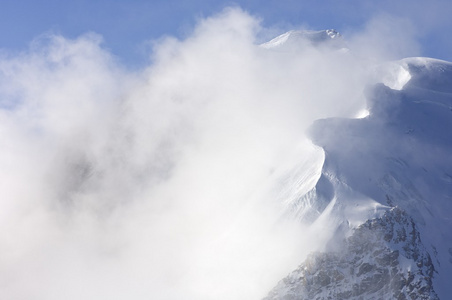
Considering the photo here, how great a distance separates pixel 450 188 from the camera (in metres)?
196

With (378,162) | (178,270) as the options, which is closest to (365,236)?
(378,162)

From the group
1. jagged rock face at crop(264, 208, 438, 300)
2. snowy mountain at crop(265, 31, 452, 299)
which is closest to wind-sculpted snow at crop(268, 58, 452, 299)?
jagged rock face at crop(264, 208, 438, 300)

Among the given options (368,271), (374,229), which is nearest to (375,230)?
(374,229)

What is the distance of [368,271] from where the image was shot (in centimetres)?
17262

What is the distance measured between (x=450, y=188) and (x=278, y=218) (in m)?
40.9

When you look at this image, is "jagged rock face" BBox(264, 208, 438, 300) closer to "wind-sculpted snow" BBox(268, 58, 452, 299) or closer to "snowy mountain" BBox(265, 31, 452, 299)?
"wind-sculpted snow" BBox(268, 58, 452, 299)

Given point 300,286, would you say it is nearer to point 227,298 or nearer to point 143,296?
point 227,298

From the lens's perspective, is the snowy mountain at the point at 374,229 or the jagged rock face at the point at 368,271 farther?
the snowy mountain at the point at 374,229

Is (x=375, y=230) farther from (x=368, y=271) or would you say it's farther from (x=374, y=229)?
(x=368, y=271)

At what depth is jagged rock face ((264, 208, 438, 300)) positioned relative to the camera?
560 feet

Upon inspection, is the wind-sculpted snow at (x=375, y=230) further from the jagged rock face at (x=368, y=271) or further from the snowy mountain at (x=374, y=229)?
the snowy mountain at (x=374, y=229)

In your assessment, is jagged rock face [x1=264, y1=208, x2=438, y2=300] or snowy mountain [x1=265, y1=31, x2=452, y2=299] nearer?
jagged rock face [x1=264, y1=208, x2=438, y2=300]

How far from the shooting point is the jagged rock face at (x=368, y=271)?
560ft

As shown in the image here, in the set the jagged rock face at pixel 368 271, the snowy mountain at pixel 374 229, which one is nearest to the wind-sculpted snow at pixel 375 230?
the jagged rock face at pixel 368 271
